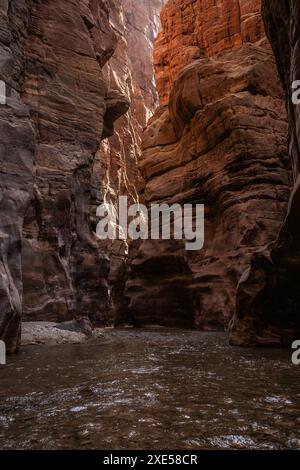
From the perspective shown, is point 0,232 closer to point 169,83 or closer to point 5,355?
point 5,355

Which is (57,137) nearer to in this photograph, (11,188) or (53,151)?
(53,151)

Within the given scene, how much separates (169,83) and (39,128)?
19601 mm

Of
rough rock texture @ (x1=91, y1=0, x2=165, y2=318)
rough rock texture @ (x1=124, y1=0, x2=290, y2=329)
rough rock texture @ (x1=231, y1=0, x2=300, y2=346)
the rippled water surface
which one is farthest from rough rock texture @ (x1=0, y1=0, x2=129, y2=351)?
rough rock texture @ (x1=231, y1=0, x2=300, y2=346)

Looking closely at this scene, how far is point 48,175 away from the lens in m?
23.3

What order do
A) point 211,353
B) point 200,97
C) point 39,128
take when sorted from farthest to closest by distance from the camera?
point 200,97 → point 39,128 → point 211,353

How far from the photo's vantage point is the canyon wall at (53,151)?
14.2 meters

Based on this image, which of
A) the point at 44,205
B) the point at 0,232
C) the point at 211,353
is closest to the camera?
the point at 211,353

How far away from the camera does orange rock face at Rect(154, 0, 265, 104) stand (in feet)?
106

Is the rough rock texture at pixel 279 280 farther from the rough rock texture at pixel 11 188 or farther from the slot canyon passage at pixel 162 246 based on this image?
the rough rock texture at pixel 11 188

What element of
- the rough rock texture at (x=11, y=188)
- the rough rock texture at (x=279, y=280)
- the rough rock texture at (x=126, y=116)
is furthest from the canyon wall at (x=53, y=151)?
the rough rock texture at (x=279, y=280)

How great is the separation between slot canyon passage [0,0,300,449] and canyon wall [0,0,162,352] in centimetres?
9

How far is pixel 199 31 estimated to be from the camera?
36.3 m

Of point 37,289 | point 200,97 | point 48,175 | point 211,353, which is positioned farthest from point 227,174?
point 211,353

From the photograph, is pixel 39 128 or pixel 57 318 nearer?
pixel 57 318
